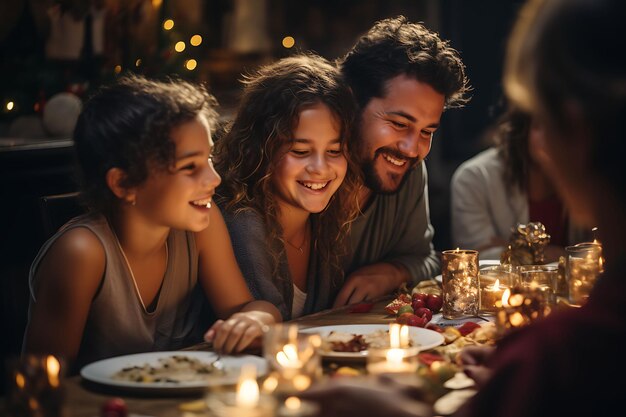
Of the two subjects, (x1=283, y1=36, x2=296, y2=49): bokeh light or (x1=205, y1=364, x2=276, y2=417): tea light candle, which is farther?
(x1=283, y1=36, x2=296, y2=49): bokeh light

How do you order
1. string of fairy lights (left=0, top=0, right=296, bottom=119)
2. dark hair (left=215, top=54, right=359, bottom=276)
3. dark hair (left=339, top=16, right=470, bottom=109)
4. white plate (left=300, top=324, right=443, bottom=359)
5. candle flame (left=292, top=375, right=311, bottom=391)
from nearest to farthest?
candle flame (left=292, top=375, right=311, bottom=391), white plate (left=300, top=324, right=443, bottom=359), dark hair (left=215, top=54, right=359, bottom=276), dark hair (left=339, top=16, right=470, bottom=109), string of fairy lights (left=0, top=0, right=296, bottom=119)

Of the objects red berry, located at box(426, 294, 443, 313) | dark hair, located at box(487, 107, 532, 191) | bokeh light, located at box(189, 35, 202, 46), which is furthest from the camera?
bokeh light, located at box(189, 35, 202, 46)

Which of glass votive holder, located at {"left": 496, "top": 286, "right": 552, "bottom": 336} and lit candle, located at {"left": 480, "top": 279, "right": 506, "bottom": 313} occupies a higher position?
glass votive holder, located at {"left": 496, "top": 286, "right": 552, "bottom": 336}

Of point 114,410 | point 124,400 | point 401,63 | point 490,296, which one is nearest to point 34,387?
point 114,410

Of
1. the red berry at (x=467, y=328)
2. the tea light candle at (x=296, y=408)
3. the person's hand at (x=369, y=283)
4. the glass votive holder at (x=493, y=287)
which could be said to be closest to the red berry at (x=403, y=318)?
the red berry at (x=467, y=328)

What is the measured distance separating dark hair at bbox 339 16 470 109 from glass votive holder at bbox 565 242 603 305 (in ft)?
3.23

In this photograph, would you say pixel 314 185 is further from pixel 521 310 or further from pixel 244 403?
pixel 244 403

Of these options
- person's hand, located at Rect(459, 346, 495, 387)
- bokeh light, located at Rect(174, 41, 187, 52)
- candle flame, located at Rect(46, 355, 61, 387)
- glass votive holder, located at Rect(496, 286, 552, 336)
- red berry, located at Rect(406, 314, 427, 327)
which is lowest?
red berry, located at Rect(406, 314, 427, 327)

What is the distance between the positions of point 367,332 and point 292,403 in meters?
0.89

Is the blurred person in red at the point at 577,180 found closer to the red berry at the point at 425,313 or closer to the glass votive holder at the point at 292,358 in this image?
the glass votive holder at the point at 292,358

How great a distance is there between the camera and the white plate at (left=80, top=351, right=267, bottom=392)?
176 cm

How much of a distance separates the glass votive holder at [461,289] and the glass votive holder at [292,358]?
938 mm

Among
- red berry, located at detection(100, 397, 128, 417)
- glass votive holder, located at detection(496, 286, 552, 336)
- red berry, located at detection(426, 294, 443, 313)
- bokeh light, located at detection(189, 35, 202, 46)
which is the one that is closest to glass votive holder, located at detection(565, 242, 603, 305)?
red berry, located at detection(426, 294, 443, 313)

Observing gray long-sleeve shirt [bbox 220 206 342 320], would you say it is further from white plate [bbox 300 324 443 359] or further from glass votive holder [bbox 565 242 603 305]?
glass votive holder [bbox 565 242 603 305]
